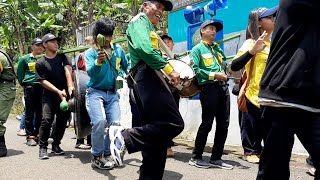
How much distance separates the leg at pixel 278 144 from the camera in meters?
2.58

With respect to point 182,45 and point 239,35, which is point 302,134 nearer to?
point 239,35

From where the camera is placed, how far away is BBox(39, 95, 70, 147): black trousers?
20.0 feet

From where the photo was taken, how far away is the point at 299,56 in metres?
2.49

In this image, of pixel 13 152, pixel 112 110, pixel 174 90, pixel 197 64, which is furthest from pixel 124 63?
pixel 13 152

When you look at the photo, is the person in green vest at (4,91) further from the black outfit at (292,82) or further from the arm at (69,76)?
the black outfit at (292,82)

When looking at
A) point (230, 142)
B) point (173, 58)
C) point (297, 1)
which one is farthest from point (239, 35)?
point (297, 1)

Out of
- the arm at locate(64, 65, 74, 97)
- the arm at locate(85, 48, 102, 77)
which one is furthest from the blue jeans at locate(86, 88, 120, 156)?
the arm at locate(64, 65, 74, 97)

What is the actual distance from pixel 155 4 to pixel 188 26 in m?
4.10

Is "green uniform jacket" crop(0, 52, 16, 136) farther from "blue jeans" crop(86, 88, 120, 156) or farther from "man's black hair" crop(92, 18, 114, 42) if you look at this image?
"man's black hair" crop(92, 18, 114, 42)

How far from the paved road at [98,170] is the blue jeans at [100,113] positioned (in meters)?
0.35

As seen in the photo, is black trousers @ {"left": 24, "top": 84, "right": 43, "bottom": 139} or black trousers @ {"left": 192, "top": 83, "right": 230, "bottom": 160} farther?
black trousers @ {"left": 24, "top": 84, "right": 43, "bottom": 139}

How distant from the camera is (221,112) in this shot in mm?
5305

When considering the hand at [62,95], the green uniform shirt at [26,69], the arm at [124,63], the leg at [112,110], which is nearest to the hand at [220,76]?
the arm at [124,63]

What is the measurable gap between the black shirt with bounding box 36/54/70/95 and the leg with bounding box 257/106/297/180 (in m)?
4.38
